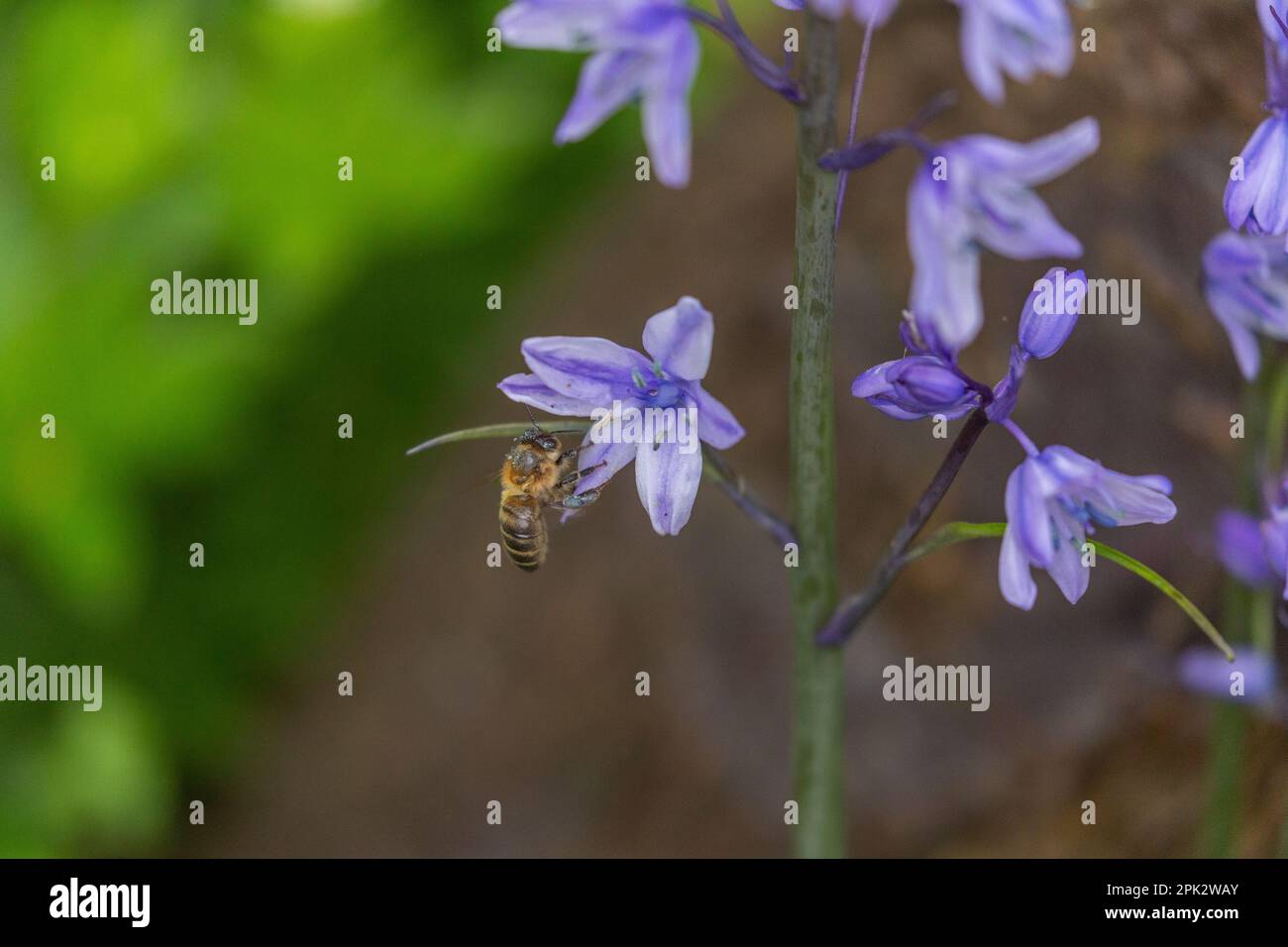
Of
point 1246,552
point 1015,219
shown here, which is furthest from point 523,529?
point 1246,552

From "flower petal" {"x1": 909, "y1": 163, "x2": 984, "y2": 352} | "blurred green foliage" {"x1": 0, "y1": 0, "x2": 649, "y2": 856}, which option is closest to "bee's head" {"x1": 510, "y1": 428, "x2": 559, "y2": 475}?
"flower petal" {"x1": 909, "y1": 163, "x2": 984, "y2": 352}

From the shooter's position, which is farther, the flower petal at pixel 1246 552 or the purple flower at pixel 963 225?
the flower petal at pixel 1246 552

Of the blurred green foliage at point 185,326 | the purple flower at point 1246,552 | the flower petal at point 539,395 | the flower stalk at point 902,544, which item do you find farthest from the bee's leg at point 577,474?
the blurred green foliage at point 185,326

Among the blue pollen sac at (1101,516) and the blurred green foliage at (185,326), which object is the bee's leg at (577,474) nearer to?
the blue pollen sac at (1101,516)

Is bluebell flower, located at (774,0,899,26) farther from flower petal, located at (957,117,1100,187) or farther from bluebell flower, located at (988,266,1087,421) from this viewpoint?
bluebell flower, located at (988,266,1087,421)

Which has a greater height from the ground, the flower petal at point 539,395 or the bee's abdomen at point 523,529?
the flower petal at point 539,395
